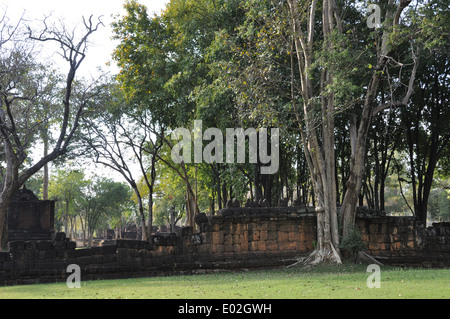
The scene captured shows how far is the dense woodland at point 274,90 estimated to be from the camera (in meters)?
14.2

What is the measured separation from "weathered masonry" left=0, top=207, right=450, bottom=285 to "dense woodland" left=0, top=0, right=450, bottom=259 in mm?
1598

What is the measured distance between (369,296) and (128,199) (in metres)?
40.8

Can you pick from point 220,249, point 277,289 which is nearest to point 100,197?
point 220,249

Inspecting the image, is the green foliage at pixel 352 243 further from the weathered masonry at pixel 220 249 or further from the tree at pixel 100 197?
the tree at pixel 100 197

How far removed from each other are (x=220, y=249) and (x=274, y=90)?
18.6 ft

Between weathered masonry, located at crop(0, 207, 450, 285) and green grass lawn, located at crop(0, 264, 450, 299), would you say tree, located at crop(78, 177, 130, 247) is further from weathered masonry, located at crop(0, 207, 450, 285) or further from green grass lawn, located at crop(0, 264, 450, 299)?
green grass lawn, located at crop(0, 264, 450, 299)

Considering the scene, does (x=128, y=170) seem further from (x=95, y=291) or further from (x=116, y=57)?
(x=95, y=291)

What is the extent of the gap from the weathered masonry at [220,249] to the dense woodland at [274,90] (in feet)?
5.24

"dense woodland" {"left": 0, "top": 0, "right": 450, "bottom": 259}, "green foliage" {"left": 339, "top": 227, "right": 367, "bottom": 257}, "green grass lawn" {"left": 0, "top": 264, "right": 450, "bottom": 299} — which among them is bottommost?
"green grass lawn" {"left": 0, "top": 264, "right": 450, "bottom": 299}

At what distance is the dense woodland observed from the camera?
14.2 meters

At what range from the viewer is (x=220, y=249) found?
1565 centimetres

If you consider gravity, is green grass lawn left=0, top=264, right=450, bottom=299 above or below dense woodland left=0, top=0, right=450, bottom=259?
below

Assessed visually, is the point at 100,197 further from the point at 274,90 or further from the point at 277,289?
the point at 277,289

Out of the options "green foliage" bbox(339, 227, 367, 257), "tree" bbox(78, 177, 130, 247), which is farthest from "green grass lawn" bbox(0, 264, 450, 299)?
"tree" bbox(78, 177, 130, 247)
